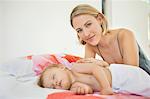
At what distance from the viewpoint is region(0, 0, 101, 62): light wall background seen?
61.3 inches

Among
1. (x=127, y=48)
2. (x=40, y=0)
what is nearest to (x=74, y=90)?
(x=127, y=48)

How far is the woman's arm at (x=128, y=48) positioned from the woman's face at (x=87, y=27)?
10cm

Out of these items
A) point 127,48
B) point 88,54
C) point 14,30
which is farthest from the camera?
point 14,30

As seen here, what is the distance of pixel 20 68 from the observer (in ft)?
3.72

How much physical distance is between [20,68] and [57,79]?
0.98ft

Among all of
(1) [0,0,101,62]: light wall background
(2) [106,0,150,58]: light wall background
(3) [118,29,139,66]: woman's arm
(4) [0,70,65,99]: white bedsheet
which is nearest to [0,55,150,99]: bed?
(4) [0,70,65,99]: white bedsheet

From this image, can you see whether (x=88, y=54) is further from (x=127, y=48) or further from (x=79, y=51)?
(x=79, y=51)

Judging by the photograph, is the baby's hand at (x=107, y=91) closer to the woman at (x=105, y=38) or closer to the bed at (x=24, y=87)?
the bed at (x=24, y=87)

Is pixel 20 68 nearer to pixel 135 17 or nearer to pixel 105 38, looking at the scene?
pixel 105 38

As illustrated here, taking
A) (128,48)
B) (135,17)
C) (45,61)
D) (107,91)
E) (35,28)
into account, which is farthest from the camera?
(135,17)

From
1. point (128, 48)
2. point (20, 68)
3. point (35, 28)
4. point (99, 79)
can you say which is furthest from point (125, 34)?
point (35, 28)

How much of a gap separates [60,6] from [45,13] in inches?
4.5

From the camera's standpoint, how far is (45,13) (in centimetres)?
165

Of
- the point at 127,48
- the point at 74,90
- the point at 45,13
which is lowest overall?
the point at 74,90
